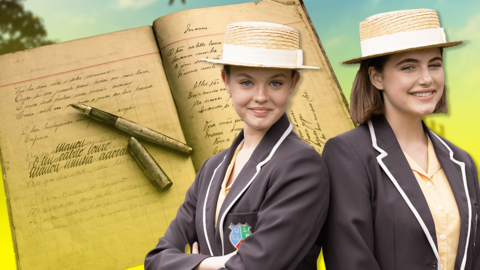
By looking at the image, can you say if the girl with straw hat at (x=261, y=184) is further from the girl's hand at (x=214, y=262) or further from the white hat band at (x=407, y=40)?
the white hat band at (x=407, y=40)

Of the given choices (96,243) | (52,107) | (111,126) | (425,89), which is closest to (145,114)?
(111,126)

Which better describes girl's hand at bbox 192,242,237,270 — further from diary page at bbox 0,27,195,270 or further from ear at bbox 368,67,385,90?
diary page at bbox 0,27,195,270

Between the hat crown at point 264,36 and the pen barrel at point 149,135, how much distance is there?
957 millimetres

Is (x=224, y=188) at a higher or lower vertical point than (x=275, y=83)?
lower

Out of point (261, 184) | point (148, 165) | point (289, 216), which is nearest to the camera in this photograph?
point (289, 216)

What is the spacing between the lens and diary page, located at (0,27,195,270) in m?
2.38

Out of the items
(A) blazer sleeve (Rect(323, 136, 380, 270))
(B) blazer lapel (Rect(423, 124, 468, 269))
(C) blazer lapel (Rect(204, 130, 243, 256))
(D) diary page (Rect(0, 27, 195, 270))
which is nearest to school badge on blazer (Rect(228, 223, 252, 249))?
(C) blazer lapel (Rect(204, 130, 243, 256))

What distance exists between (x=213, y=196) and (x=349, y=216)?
0.52 metres

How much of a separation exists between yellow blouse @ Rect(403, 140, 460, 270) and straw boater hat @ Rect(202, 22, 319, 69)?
60 centimetres

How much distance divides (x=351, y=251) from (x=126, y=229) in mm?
1379

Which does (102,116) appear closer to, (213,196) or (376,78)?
(213,196)

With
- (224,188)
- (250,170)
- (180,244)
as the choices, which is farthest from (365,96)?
(180,244)

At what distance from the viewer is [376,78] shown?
1.64 meters

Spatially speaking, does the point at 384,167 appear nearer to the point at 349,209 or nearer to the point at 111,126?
the point at 349,209
